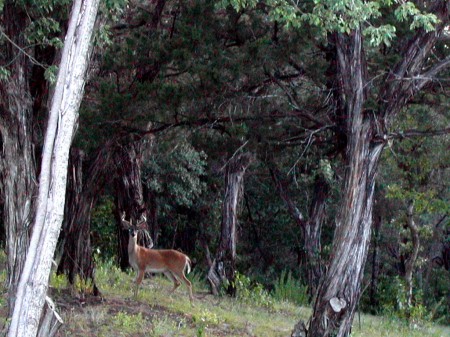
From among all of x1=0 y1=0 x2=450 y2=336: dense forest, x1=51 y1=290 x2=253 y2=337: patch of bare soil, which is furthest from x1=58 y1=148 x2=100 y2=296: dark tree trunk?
x1=51 y1=290 x2=253 y2=337: patch of bare soil

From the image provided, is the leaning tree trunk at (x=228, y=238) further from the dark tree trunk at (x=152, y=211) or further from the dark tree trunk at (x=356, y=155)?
the dark tree trunk at (x=356, y=155)

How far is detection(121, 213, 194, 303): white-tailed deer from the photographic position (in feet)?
53.5

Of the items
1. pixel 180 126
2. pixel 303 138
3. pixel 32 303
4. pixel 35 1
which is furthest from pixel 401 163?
pixel 32 303

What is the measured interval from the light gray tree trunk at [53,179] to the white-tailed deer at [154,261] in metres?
8.94

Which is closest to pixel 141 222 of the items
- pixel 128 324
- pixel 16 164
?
pixel 128 324

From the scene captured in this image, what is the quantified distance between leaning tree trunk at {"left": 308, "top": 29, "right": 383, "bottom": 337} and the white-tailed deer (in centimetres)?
497

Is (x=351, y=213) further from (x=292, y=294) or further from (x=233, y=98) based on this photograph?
(x=292, y=294)

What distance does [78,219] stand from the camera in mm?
13727

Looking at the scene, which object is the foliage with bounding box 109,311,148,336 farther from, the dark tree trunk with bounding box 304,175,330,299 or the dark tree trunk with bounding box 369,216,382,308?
the dark tree trunk with bounding box 369,216,382,308

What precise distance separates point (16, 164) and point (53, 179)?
3.00m

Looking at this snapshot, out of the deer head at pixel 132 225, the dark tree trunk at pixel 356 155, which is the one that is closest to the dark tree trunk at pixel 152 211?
the deer head at pixel 132 225

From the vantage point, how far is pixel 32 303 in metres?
7.03

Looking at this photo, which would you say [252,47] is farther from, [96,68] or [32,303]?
[32,303]

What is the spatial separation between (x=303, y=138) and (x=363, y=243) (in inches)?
110
